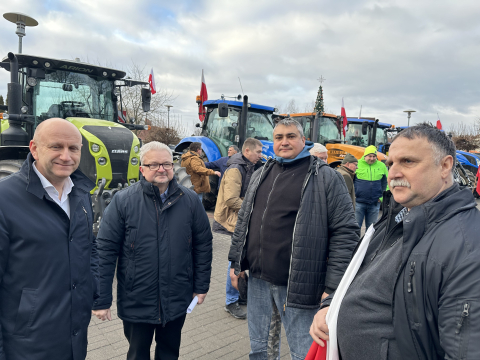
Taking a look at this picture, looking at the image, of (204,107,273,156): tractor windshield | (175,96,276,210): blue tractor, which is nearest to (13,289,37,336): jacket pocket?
(175,96,276,210): blue tractor

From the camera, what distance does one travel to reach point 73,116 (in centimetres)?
540

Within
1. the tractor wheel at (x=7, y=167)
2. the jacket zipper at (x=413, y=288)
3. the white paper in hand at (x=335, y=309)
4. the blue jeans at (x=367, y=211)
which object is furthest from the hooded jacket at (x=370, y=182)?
the tractor wheel at (x=7, y=167)

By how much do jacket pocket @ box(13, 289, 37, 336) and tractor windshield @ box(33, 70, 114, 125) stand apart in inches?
175

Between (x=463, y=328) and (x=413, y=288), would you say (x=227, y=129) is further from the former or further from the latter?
(x=463, y=328)

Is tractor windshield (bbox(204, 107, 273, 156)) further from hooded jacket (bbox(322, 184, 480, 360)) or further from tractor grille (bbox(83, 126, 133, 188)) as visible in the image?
hooded jacket (bbox(322, 184, 480, 360))

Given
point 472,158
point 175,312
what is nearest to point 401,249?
point 175,312

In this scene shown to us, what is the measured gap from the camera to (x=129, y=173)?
205 inches

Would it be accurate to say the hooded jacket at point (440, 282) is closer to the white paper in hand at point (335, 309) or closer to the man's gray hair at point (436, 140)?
the man's gray hair at point (436, 140)

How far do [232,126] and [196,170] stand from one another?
117 inches

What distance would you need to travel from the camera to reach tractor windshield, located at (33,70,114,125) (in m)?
5.27

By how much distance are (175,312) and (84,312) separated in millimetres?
621

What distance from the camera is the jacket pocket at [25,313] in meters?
1.55

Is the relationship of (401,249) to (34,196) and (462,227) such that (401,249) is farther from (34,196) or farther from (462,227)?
(34,196)

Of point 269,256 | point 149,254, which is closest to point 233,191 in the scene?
point 269,256
